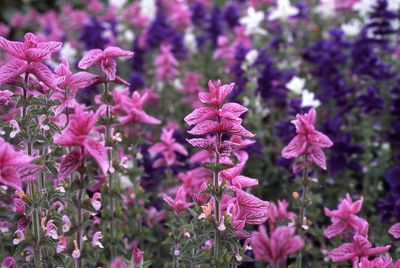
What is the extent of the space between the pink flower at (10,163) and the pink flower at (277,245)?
61 cm

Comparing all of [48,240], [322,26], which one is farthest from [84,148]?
[322,26]

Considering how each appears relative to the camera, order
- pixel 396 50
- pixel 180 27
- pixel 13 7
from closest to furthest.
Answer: pixel 396 50 → pixel 180 27 → pixel 13 7

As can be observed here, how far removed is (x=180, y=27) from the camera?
555cm

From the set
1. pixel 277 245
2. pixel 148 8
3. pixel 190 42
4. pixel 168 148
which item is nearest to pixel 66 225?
pixel 277 245

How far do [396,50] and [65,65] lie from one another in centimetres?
296

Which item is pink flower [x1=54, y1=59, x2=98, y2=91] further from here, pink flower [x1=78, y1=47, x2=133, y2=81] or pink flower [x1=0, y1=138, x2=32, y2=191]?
pink flower [x1=0, y1=138, x2=32, y2=191]

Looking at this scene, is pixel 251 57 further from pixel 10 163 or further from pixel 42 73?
pixel 10 163

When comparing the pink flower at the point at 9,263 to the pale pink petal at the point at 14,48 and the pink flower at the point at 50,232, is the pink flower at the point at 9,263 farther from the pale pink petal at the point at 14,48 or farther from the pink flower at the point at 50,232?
the pale pink petal at the point at 14,48

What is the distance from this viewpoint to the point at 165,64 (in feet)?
14.5

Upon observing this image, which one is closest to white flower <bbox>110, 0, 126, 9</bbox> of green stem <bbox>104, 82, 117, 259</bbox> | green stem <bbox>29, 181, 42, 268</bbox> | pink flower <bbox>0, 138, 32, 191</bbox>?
green stem <bbox>104, 82, 117, 259</bbox>

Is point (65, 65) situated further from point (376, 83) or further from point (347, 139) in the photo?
point (376, 83)

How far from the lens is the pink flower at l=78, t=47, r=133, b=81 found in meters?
1.91

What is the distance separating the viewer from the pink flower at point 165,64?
14.2ft

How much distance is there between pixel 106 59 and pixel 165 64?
8.15 ft
